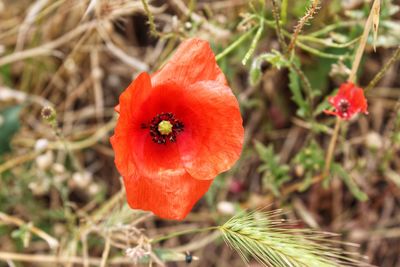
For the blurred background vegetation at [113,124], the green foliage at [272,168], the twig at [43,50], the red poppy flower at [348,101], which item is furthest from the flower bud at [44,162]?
the red poppy flower at [348,101]

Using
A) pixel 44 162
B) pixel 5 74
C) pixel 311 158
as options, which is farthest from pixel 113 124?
pixel 311 158

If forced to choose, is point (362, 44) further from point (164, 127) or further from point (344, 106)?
point (164, 127)

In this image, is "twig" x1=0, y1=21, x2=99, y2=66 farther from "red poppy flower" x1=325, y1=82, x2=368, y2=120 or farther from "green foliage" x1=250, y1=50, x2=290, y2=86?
"red poppy flower" x1=325, y1=82, x2=368, y2=120

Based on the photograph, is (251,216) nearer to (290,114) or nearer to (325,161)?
(325,161)

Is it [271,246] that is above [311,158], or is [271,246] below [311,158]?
above

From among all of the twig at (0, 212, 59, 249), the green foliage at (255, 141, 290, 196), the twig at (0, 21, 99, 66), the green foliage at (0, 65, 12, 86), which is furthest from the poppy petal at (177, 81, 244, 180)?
the green foliage at (0, 65, 12, 86)

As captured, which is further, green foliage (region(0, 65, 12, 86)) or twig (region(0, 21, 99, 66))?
green foliage (region(0, 65, 12, 86))

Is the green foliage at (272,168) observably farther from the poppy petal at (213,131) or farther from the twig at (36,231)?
the twig at (36,231)
